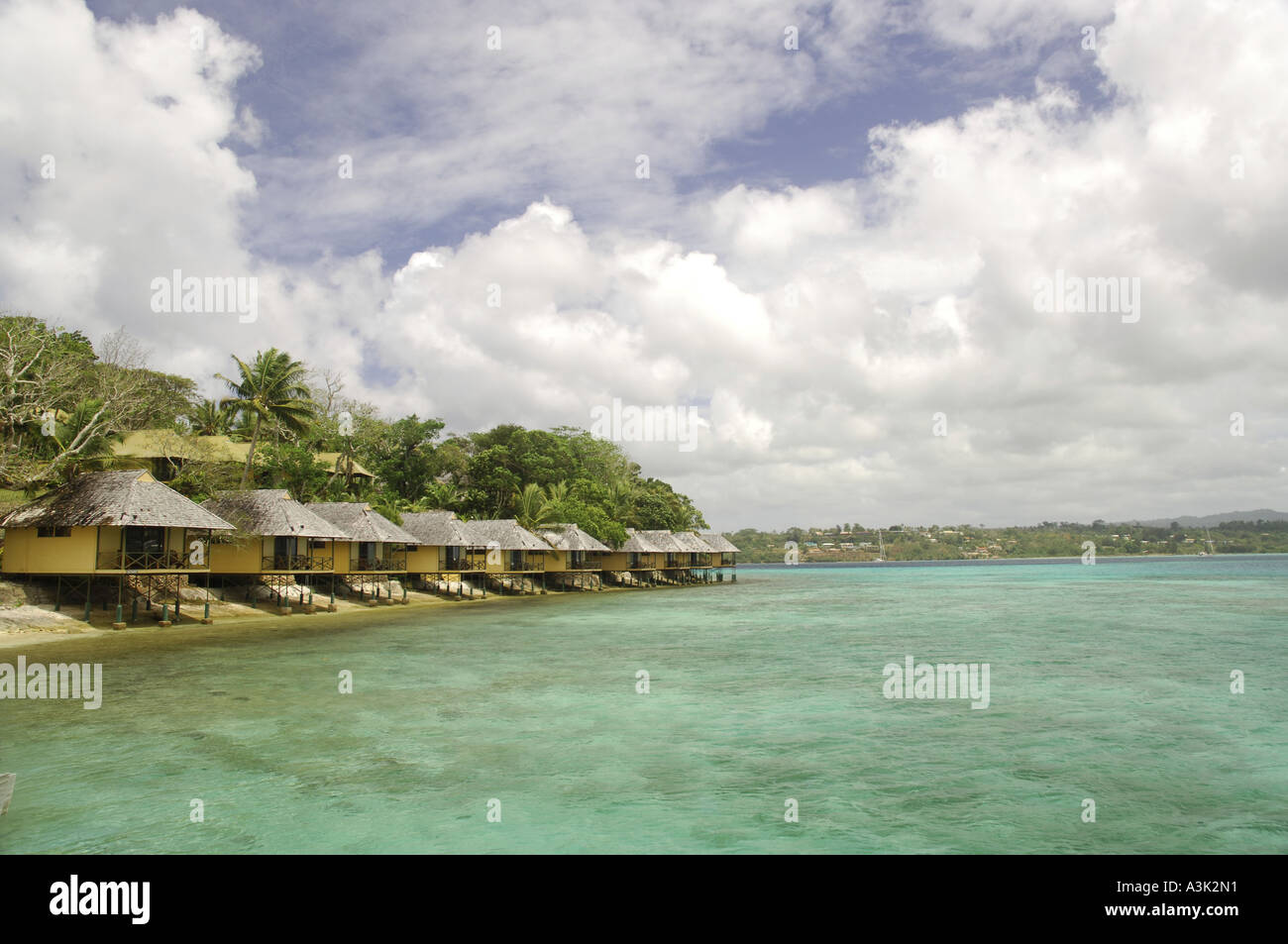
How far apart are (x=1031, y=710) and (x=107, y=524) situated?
2215 cm

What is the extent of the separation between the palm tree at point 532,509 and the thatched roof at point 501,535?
173 inches

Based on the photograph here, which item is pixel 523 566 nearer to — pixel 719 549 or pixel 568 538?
pixel 568 538

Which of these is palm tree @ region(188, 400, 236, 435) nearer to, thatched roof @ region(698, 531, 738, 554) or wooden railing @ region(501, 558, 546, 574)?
wooden railing @ region(501, 558, 546, 574)

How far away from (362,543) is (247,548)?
5.90 m

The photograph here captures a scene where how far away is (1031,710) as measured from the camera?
13.5 metres

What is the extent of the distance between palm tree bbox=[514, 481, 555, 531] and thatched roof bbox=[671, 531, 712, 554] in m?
15.6

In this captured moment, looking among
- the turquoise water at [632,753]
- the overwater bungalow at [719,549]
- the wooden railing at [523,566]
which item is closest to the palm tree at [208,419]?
the wooden railing at [523,566]

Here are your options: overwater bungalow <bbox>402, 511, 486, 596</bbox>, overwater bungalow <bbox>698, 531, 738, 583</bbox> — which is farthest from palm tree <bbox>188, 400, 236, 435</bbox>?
overwater bungalow <bbox>698, 531, 738, 583</bbox>

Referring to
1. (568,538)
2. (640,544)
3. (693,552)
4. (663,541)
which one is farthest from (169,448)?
(693,552)

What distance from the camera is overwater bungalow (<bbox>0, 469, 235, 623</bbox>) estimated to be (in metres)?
21.6
